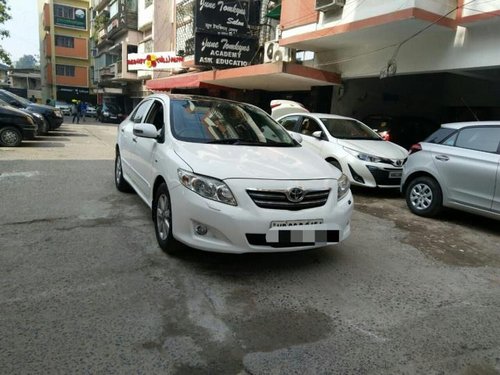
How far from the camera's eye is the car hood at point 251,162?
12.1 ft

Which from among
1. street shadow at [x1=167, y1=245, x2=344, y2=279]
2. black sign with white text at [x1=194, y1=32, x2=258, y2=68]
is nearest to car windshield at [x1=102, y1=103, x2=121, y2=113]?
black sign with white text at [x1=194, y1=32, x2=258, y2=68]

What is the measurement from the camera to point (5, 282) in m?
3.48

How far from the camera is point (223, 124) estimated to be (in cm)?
488

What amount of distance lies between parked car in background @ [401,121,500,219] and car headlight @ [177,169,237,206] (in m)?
3.89

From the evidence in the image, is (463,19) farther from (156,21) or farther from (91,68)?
(91,68)

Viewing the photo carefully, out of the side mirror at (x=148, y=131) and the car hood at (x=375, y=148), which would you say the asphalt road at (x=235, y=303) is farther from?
the car hood at (x=375, y=148)

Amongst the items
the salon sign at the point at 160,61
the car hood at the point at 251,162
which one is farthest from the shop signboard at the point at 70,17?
the car hood at the point at 251,162

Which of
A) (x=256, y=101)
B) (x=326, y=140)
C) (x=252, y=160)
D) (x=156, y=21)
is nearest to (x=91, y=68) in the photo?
(x=156, y=21)

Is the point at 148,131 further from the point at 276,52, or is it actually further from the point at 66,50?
the point at 66,50

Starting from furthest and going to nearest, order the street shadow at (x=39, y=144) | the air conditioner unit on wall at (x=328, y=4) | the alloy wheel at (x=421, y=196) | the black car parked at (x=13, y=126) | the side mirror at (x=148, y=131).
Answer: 1. the street shadow at (x=39, y=144)
2. the black car parked at (x=13, y=126)
3. the air conditioner unit on wall at (x=328, y=4)
4. the alloy wheel at (x=421, y=196)
5. the side mirror at (x=148, y=131)

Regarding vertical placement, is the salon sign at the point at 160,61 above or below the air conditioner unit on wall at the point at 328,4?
below

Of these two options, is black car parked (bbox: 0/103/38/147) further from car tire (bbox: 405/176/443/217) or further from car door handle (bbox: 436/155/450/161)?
car door handle (bbox: 436/155/450/161)

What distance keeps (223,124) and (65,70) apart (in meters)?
57.2

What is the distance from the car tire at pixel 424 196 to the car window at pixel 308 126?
2.64m
